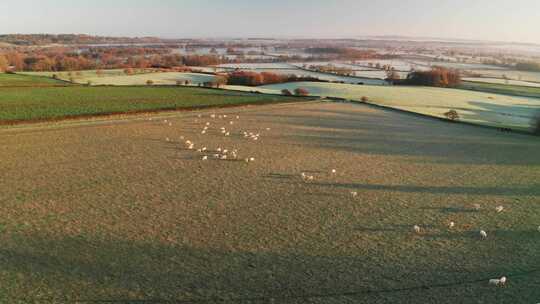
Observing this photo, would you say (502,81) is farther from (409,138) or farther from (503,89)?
(409,138)

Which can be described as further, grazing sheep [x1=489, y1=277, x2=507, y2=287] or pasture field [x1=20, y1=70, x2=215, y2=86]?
pasture field [x1=20, y1=70, x2=215, y2=86]

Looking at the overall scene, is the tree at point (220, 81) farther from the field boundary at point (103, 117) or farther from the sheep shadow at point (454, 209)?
the sheep shadow at point (454, 209)

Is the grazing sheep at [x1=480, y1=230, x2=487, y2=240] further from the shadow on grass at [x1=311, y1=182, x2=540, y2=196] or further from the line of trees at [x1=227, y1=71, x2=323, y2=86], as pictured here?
the line of trees at [x1=227, y1=71, x2=323, y2=86]

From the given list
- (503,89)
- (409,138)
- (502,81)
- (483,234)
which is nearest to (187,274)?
(483,234)

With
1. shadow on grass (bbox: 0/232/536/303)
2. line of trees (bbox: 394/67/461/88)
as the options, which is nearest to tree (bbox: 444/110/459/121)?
shadow on grass (bbox: 0/232/536/303)

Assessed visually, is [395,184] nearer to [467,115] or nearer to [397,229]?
[397,229]

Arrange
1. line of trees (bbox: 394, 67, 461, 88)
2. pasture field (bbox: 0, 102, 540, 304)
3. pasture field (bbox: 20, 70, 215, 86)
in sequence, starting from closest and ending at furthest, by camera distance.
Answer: pasture field (bbox: 0, 102, 540, 304), pasture field (bbox: 20, 70, 215, 86), line of trees (bbox: 394, 67, 461, 88)

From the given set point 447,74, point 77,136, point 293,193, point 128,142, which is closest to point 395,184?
point 293,193
